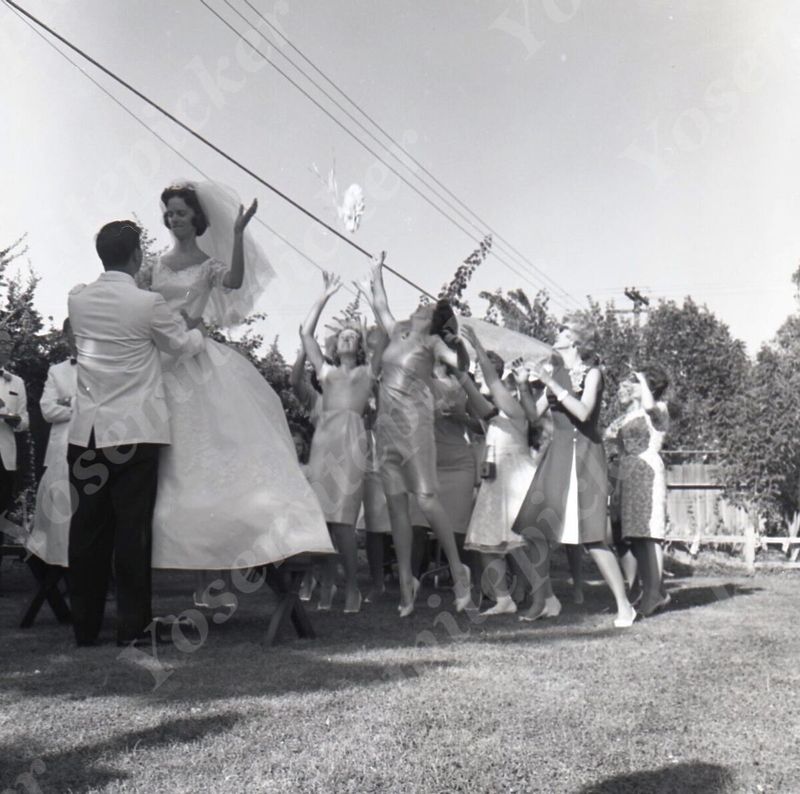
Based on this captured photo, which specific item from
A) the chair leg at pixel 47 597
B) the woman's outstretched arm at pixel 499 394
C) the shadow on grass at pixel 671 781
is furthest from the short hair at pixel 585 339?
the shadow on grass at pixel 671 781

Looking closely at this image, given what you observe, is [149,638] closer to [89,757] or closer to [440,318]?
[89,757]

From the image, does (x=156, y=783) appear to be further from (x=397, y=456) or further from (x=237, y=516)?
(x=397, y=456)

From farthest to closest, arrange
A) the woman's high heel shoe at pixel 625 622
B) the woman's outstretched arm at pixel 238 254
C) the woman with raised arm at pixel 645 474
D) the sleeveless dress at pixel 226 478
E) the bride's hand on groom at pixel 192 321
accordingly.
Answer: the woman with raised arm at pixel 645 474 → the woman's high heel shoe at pixel 625 622 → the bride's hand on groom at pixel 192 321 → the woman's outstretched arm at pixel 238 254 → the sleeveless dress at pixel 226 478

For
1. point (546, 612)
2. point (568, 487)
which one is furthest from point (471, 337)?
point (546, 612)

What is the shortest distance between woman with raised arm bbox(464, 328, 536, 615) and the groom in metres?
2.48

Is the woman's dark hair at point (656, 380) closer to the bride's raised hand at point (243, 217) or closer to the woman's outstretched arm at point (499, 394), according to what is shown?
the woman's outstretched arm at point (499, 394)

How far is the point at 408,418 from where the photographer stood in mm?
6512

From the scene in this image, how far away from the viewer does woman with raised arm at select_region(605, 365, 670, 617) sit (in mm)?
7051

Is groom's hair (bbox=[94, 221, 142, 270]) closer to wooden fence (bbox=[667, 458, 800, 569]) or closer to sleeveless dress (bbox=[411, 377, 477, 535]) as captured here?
sleeveless dress (bbox=[411, 377, 477, 535])

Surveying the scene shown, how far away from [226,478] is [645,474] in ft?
12.1

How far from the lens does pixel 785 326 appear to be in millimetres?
45844

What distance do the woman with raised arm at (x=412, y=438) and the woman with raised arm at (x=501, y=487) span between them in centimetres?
31

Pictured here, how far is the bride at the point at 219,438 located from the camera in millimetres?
4762

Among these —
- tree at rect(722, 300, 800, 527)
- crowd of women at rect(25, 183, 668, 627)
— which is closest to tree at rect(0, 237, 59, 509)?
crowd of women at rect(25, 183, 668, 627)
